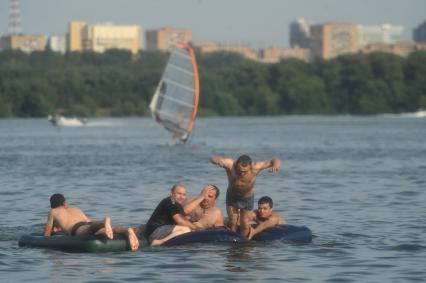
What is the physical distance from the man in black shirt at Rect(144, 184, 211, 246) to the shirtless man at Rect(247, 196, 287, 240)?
0.96m

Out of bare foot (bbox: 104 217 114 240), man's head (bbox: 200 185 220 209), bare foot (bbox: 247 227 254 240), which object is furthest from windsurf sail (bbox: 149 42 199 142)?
bare foot (bbox: 104 217 114 240)

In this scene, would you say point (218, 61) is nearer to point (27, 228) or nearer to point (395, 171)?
point (395, 171)

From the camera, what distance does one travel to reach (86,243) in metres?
20.4

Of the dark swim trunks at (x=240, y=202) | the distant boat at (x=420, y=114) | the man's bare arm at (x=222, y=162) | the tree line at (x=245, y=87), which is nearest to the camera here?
the man's bare arm at (x=222, y=162)

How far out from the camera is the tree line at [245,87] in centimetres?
13188

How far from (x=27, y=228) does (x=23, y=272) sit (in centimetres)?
561

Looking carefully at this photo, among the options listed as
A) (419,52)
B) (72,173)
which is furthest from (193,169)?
(419,52)

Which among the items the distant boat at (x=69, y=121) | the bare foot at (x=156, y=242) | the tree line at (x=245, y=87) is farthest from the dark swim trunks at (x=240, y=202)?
the tree line at (x=245, y=87)

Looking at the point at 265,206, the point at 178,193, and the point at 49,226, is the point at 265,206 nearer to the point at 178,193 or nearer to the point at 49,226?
the point at 178,193

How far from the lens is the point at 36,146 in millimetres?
68812

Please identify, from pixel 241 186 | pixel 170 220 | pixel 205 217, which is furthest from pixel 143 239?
pixel 241 186

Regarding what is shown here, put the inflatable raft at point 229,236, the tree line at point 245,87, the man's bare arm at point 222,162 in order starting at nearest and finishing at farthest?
the inflatable raft at point 229,236 < the man's bare arm at point 222,162 < the tree line at point 245,87

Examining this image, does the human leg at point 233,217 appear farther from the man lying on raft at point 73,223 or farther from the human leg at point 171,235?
the man lying on raft at point 73,223

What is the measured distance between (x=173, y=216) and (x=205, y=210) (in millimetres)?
728
